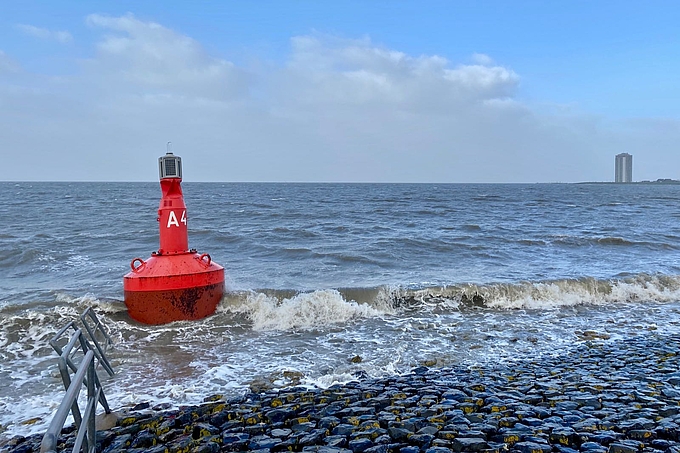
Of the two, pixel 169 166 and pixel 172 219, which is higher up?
pixel 169 166

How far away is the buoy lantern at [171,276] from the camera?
26.7 ft

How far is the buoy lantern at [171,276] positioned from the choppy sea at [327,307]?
0.97 ft

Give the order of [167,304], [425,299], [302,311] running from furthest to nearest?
[425,299], [302,311], [167,304]

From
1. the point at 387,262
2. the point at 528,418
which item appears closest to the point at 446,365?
the point at 528,418

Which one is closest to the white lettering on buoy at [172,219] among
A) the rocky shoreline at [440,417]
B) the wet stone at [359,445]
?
the rocky shoreline at [440,417]

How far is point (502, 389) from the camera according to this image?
17.9 feet

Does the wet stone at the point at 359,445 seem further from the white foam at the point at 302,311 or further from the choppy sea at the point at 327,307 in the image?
the white foam at the point at 302,311

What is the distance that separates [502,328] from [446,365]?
8.37ft

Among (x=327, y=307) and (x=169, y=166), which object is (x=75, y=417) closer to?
(x=169, y=166)

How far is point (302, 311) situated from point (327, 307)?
520 millimetres

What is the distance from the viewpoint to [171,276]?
8.11m

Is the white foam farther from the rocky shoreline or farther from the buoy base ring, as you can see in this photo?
the rocky shoreline

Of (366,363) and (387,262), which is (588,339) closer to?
(366,363)

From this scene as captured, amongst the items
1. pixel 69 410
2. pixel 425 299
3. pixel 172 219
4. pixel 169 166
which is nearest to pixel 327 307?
pixel 425 299
